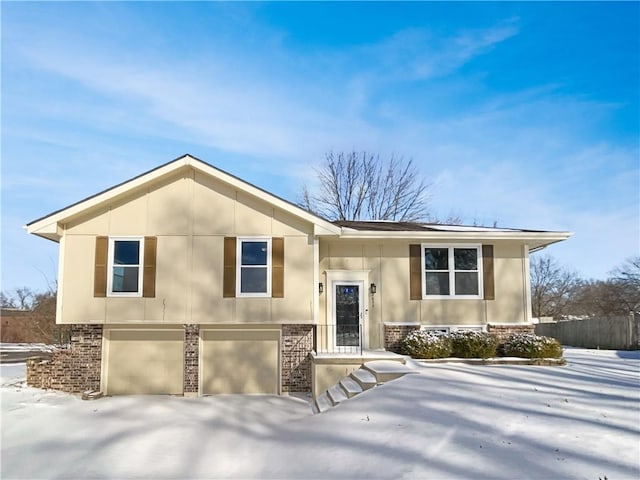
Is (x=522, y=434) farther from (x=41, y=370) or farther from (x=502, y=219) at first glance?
(x=502, y=219)

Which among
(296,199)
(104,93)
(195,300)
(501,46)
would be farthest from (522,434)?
(296,199)

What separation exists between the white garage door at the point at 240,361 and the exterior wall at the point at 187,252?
0.71 m

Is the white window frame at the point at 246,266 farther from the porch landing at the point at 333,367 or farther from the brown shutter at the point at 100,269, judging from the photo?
the brown shutter at the point at 100,269

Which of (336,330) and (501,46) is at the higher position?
(501,46)

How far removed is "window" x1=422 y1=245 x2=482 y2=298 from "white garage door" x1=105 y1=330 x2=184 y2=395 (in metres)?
7.00

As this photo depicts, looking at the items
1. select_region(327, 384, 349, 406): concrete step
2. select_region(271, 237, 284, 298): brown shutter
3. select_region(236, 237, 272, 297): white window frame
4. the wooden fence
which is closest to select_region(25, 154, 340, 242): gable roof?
select_region(271, 237, 284, 298): brown shutter

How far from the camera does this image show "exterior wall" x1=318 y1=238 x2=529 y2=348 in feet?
45.4

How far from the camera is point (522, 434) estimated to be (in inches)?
258

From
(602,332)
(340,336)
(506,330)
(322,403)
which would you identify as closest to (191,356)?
(322,403)

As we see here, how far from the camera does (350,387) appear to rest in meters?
10.2

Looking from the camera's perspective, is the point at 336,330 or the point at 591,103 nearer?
the point at 336,330

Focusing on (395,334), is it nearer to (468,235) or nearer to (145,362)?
(468,235)

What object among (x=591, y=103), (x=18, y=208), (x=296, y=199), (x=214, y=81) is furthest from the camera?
(x=296, y=199)

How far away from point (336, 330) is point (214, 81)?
7.69 m
